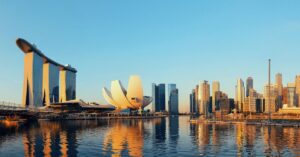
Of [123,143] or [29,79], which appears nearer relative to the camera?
[123,143]

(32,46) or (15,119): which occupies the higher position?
(32,46)

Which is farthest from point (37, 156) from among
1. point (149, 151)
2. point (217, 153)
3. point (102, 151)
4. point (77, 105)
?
point (77, 105)

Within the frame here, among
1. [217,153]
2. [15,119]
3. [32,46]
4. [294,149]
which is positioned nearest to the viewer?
[217,153]

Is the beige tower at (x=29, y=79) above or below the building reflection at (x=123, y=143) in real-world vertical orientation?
above

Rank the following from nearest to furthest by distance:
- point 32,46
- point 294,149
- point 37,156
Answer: point 37,156 → point 294,149 → point 32,46

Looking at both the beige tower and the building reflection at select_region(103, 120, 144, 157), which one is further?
the beige tower

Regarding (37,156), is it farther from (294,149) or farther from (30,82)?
(30,82)

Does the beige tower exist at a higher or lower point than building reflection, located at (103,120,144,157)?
higher

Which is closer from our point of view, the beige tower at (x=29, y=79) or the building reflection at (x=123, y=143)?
the building reflection at (x=123, y=143)

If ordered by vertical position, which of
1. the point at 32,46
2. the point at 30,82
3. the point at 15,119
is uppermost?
the point at 32,46

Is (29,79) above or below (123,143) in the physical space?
above

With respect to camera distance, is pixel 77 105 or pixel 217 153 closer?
pixel 217 153
